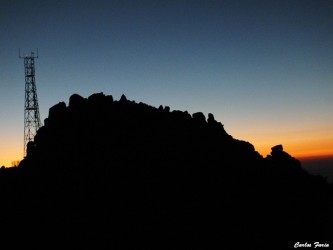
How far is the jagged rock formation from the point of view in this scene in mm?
40625

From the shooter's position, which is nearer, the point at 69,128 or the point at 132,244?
the point at 132,244

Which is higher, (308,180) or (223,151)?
(223,151)

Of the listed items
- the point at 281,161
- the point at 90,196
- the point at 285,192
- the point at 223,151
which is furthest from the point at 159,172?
the point at 281,161

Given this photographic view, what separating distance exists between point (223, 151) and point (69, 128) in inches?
1149

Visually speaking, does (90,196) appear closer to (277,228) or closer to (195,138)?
(195,138)

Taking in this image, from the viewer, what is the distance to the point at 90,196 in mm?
43875

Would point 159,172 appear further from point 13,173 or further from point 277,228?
point 13,173

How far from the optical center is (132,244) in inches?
1507

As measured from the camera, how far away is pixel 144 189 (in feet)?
149

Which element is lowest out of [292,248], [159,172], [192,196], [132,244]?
[292,248]

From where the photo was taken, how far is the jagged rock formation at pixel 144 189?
40.6 m

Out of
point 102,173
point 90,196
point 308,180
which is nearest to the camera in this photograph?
point 90,196

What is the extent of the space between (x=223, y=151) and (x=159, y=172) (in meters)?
16.8

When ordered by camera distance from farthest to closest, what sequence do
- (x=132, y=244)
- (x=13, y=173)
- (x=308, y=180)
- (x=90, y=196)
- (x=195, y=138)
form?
1. (x=308, y=180)
2. (x=195, y=138)
3. (x=13, y=173)
4. (x=90, y=196)
5. (x=132, y=244)
